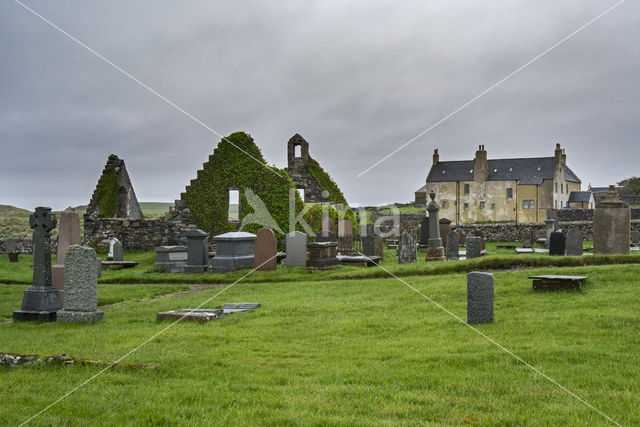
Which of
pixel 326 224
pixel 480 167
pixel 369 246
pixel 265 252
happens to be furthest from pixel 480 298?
pixel 480 167

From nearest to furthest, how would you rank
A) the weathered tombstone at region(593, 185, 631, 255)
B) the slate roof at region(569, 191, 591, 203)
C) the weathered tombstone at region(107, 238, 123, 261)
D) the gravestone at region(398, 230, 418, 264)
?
the weathered tombstone at region(593, 185, 631, 255) → the gravestone at region(398, 230, 418, 264) → the weathered tombstone at region(107, 238, 123, 261) → the slate roof at region(569, 191, 591, 203)

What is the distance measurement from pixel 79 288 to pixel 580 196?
2691 inches

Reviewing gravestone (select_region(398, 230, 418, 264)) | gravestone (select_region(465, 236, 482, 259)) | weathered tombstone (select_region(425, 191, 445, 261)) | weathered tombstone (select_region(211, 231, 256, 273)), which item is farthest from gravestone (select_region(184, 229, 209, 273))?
gravestone (select_region(465, 236, 482, 259))

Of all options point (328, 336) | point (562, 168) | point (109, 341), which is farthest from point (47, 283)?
point (562, 168)

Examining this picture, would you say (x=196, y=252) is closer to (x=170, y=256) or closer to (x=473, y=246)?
(x=170, y=256)

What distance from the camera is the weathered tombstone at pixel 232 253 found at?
19.0 m

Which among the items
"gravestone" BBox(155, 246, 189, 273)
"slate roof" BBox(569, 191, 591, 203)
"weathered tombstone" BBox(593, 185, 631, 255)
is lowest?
"gravestone" BBox(155, 246, 189, 273)

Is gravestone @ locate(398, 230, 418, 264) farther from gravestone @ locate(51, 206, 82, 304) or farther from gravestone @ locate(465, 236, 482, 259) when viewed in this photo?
gravestone @ locate(51, 206, 82, 304)

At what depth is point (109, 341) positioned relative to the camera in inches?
292

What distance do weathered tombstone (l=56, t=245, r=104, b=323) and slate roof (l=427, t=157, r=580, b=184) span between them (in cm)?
5578

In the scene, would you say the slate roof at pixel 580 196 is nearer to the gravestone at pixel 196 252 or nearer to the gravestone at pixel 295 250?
the gravestone at pixel 295 250

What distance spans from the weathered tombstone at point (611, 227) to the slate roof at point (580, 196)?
55.1 m

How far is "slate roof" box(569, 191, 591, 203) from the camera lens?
64.4m

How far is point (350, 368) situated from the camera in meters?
5.64
